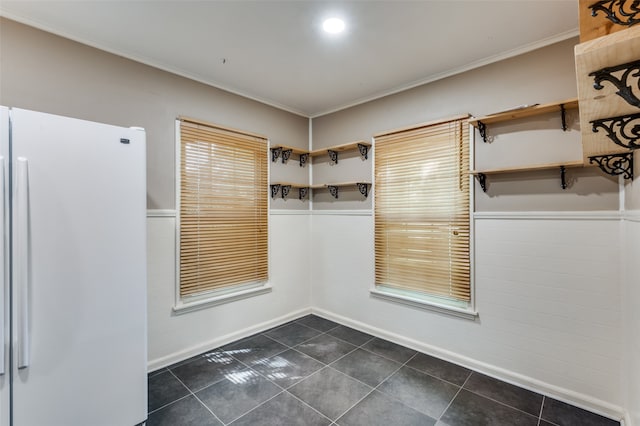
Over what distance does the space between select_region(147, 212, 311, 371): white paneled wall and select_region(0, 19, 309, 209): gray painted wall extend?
469 millimetres

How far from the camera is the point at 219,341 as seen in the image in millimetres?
2924

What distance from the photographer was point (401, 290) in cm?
302

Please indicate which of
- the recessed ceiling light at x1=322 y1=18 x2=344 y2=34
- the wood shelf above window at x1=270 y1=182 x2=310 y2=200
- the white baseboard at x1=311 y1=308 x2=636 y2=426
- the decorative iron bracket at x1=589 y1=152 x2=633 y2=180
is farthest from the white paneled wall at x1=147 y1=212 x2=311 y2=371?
the decorative iron bracket at x1=589 y1=152 x2=633 y2=180

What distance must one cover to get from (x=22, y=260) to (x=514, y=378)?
3.15 metres

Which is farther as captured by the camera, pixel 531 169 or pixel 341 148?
pixel 341 148

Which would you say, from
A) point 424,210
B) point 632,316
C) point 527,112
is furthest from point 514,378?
point 527,112

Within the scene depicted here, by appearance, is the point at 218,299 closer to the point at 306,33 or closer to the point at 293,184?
the point at 293,184

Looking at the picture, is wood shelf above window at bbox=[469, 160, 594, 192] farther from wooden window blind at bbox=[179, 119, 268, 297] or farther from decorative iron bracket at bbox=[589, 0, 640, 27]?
wooden window blind at bbox=[179, 119, 268, 297]

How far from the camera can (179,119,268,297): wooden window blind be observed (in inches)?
107

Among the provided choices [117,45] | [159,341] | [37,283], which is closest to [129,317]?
[37,283]

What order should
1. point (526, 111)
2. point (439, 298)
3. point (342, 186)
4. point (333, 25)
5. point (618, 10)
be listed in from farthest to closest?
point (342, 186) < point (439, 298) < point (526, 111) < point (333, 25) < point (618, 10)

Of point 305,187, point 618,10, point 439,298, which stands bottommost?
point 439,298

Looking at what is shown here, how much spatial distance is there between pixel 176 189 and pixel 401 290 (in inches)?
90.8

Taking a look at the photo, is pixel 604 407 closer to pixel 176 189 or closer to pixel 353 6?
pixel 353 6
